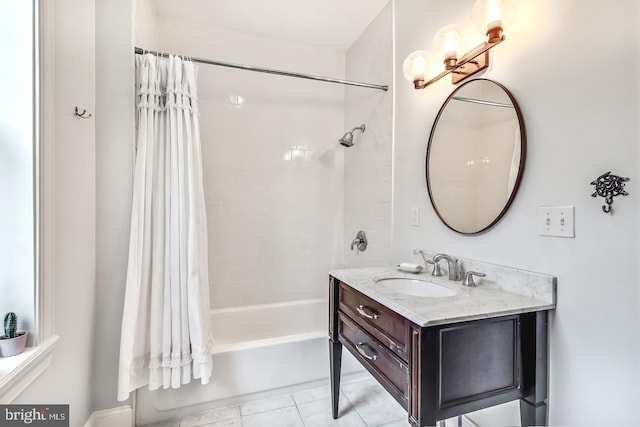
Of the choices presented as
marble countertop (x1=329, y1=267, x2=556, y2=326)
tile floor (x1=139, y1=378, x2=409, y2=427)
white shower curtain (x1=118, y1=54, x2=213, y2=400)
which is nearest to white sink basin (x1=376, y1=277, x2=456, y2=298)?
marble countertop (x1=329, y1=267, x2=556, y2=326)

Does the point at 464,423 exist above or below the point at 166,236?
below

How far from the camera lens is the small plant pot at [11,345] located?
3.10 feet

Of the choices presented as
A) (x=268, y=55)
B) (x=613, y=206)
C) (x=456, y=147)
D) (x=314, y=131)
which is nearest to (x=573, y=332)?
Answer: (x=613, y=206)

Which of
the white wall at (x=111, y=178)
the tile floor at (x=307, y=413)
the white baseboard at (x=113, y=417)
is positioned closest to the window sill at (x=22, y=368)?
the white wall at (x=111, y=178)

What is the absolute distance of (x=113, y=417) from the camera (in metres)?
1.45

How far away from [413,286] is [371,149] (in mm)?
1154

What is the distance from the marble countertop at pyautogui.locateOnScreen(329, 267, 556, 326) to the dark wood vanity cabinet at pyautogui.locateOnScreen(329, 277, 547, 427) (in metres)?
0.03

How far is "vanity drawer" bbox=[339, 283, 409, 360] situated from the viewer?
1.01 m

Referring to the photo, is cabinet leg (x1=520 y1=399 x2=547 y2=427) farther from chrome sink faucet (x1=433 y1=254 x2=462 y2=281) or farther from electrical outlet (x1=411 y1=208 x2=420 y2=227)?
electrical outlet (x1=411 y1=208 x2=420 y2=227)

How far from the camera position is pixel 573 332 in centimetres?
97

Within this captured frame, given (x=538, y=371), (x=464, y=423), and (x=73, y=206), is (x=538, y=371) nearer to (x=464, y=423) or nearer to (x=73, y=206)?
(x=464, y=423)

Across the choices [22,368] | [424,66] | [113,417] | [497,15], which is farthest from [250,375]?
[497,15]

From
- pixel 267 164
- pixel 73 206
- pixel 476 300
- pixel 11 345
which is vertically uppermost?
pixel 267 164

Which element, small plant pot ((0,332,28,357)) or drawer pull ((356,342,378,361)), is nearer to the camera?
small plant pot ((0,332,28,357))
